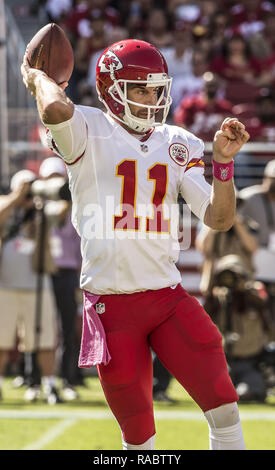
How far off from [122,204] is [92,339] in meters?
0.48

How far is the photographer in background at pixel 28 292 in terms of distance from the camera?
6.92m

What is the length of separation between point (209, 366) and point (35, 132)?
734 centimetres

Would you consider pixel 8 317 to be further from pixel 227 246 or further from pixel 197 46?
pixel 197 46

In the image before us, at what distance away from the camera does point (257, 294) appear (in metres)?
7.20

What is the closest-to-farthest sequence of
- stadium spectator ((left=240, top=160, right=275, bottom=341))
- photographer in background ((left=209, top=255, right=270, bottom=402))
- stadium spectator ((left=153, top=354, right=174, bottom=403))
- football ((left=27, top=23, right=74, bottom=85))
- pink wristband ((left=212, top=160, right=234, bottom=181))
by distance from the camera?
pink wristband ((left=212, top=160, right=234, bottom=181)) → football ((left=27, top=23, right=74, bottom=85)) → stadium spectator ((left=153, top=354, right=174, bottom=403)) → photographer in background ((left=209, top=255, right=270, bottom=402)) → stadium spectator ((left=240, top=160, right=275, bottom=341))

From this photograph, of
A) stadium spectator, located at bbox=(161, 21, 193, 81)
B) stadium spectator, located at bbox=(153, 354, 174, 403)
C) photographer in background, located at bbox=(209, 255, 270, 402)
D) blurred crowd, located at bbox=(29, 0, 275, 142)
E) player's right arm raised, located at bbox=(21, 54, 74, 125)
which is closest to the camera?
player's right arm raised, located at bbox=(21, 54, 74, 125)

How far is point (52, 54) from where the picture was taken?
3355 millimetres

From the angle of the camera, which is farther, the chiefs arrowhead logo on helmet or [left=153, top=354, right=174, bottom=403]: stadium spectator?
[left=153, top=354, right=174, bottom=403]: stadium spectator

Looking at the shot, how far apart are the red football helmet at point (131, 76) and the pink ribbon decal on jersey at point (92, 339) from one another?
65 cm

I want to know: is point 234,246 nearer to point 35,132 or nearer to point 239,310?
point 239,310

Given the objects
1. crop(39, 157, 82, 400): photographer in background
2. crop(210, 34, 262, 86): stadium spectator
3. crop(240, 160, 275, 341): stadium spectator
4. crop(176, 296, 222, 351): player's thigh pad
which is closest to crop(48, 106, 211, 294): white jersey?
crop(176, 296, 222, 351): player's thigh pad

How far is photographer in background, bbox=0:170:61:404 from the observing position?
6.92 m

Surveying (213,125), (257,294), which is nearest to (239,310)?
(257,294)

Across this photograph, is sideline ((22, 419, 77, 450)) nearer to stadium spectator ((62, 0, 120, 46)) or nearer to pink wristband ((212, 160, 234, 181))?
pink wristband ((212, 160, 234, 181))
